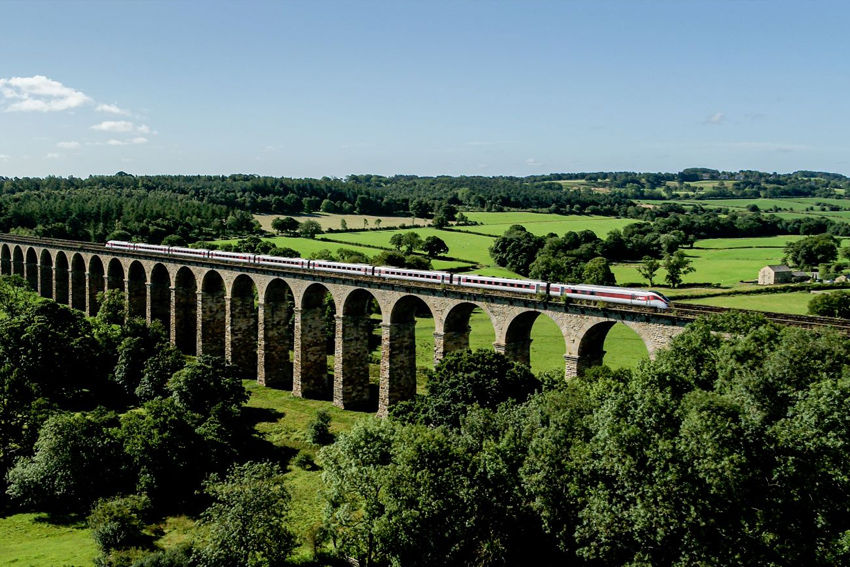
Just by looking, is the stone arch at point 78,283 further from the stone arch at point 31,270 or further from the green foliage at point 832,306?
the green foliage at point 832,306

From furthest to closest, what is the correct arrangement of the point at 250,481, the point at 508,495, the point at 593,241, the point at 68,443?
the point at 593,241
the point at 68,443
the point at 250,481
the point at 508,495

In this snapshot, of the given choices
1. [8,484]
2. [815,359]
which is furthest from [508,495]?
[8,484]

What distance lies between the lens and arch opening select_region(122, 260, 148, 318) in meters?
77.7

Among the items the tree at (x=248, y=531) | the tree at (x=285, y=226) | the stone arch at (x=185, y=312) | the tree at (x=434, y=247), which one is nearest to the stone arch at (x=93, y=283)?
the stone arch at (x=185, y=312)

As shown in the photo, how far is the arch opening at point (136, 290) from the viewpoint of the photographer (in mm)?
77688

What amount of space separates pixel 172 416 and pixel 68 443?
18.8 feet

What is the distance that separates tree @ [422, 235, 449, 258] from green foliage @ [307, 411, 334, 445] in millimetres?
67487

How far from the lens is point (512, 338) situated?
45.9 m

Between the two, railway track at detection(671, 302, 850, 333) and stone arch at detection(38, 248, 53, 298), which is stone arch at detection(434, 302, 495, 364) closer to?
railway track at detection(671, 302, 850, 333)

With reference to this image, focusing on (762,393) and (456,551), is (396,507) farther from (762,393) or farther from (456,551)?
(762,393)

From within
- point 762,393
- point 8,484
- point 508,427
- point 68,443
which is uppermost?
point 762,393

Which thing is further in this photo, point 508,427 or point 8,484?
point 8,484

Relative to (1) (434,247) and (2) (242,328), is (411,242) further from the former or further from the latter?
(2) (242,328)

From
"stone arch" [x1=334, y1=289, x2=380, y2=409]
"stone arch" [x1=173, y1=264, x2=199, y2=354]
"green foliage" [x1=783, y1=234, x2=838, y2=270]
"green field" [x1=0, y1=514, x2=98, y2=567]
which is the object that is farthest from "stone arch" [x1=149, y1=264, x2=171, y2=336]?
"green foliage" [x1=783, y1=234, x2=838, y2=270]
